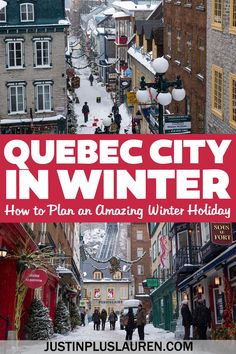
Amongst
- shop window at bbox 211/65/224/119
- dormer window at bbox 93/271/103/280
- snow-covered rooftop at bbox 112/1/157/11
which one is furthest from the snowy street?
snow-covered rooftop at bbox 112/1/157/11

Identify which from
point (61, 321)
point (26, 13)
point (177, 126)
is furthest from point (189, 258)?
point (26, 13)

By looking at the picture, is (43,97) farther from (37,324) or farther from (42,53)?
(37,324)

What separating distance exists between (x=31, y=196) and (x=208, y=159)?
126 inches

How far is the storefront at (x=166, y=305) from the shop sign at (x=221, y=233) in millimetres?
11263

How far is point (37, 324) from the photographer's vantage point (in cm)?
1969

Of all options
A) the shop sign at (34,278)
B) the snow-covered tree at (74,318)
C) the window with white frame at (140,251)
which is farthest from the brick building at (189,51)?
the shop sign at (34,278)

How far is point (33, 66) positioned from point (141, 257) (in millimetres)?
15723

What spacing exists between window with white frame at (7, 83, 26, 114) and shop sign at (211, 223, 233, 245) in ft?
90.4

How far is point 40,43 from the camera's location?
45500 mm

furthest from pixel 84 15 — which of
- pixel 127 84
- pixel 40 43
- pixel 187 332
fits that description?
pixel 187 332

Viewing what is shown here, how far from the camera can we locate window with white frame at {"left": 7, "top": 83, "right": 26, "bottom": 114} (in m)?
45.0

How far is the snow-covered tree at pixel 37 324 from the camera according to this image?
1952 cm

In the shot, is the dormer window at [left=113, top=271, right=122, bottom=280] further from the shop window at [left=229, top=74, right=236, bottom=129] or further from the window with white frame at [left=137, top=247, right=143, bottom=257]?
the shop window at [left=229, top=74, right=236, bottom=129]

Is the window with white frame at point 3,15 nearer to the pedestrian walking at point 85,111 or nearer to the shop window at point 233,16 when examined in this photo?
the pedestrian walking at point 85,111
